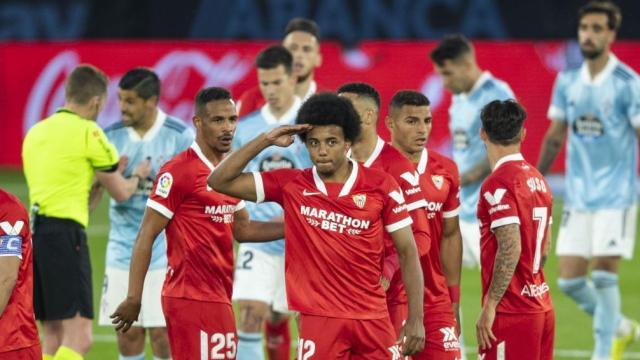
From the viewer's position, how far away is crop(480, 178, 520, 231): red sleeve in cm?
778

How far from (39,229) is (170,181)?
1951 millimetres

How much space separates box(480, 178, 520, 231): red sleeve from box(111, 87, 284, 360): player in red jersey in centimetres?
122

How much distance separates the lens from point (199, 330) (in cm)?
775

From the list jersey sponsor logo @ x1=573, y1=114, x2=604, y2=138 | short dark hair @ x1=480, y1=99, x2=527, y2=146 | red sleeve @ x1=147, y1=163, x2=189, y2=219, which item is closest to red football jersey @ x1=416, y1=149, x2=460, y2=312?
short dark hair @ x1=480, y1=99, x2=527, y2=146

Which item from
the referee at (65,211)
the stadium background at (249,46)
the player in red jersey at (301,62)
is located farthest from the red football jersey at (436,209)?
the stadium background at (249,46)

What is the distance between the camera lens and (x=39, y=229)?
9.29 m

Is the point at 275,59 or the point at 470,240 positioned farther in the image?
the point at 470,240

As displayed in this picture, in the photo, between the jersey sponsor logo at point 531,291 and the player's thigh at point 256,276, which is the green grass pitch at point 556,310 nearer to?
the player's thigh at point 256,276

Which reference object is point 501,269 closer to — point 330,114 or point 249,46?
point 330,114

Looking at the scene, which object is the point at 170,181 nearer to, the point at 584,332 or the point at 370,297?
the point at 370,297

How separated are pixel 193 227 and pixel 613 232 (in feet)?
15.4

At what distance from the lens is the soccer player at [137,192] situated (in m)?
9.41

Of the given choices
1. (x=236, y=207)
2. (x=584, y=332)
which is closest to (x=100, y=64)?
(x=584, y=332)

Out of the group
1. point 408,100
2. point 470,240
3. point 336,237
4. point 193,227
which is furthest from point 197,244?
point 470,240
